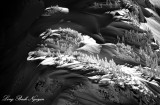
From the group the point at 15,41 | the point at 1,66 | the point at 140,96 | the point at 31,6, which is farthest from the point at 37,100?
the point at 31,6

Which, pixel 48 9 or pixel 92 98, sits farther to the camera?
pixel 48 9

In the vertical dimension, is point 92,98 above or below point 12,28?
below

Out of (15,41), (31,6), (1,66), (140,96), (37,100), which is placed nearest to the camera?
(140,96)

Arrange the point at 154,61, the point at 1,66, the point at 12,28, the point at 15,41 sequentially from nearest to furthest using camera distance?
the point at 154,61, the point at 1,66, the point at 15,41, the point at 12,28

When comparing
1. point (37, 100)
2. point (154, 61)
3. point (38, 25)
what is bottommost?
point (37, 100)

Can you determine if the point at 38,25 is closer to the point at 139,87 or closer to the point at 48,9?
the point at 48,9
